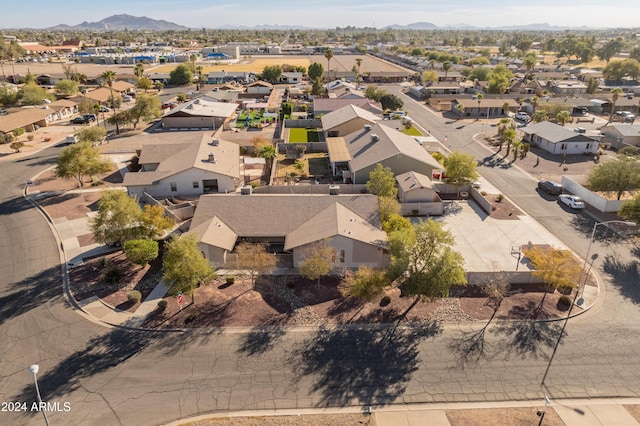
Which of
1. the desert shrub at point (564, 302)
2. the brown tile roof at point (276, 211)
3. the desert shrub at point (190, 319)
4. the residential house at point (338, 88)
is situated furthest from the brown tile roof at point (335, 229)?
the residential house at point (338, 88)

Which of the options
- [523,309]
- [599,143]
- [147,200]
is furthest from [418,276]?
[599,143]

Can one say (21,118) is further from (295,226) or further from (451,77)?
(451,77)

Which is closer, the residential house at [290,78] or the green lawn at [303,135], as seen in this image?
the green lawn at [303,135]

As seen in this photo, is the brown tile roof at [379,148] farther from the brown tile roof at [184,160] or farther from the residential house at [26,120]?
the residential house at [26,120]

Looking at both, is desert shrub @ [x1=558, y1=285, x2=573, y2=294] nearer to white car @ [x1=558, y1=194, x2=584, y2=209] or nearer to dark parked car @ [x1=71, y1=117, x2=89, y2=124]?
white car @ [x1=558, y1=194, x2=584, y2=209]

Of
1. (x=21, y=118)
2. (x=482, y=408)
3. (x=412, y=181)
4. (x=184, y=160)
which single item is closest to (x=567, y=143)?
(x=412, y=181)

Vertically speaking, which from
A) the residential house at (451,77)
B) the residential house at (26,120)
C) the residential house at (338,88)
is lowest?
the residential house at (26,120)
